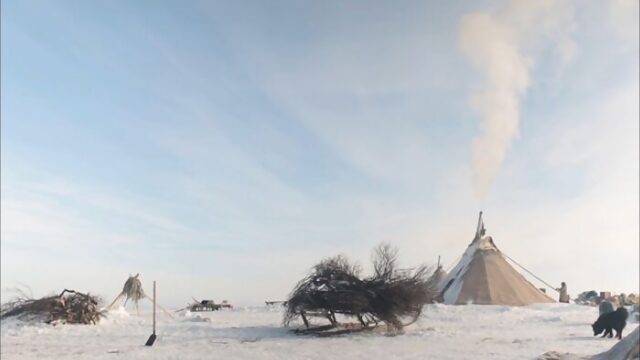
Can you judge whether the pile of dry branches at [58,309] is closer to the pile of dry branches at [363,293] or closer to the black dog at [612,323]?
the pile of dry branches at [363,293]

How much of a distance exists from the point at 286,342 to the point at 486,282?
82.9 ft

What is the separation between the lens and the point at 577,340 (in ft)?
Answer: 52.5

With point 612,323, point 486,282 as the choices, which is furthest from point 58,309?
point 486,282

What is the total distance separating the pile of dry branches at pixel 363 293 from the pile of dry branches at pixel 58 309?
33.6 ft

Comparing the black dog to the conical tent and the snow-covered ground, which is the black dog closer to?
the snow-covered ground

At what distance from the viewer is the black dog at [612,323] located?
16.6m

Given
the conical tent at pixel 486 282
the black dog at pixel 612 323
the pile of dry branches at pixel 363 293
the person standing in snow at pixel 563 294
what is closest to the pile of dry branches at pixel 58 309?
the pile of dry branches at pixel 363 293

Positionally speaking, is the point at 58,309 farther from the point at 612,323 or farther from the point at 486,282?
the point at 486,282

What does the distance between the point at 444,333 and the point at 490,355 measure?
6016 mm

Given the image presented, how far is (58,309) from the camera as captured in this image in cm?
2344

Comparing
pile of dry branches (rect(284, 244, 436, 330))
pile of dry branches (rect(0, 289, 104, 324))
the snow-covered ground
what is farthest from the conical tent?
pile of dry branches (rect(0, 289, 104, 324))

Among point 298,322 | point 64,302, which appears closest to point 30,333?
point 64,302

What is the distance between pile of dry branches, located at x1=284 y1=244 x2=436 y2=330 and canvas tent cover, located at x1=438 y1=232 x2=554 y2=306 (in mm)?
18820

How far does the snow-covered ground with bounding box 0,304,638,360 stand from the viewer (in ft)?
43.3
